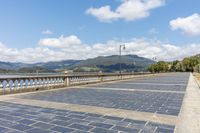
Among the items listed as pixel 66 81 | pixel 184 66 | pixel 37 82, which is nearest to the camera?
pixel 37 82

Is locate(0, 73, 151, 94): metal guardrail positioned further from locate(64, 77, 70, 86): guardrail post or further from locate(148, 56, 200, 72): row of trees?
locate(148, 56, 200, 72): row of trees

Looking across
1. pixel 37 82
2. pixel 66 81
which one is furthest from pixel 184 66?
pixel 37 82

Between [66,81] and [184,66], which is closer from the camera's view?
[66,81]

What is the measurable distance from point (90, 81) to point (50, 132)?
51.8 feet

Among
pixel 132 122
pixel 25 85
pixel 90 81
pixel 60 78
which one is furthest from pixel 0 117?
pixel 90 81

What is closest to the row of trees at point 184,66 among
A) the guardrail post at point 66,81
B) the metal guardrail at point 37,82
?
the metal guardrail at point 37,82

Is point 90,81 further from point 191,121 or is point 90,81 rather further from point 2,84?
point 191,121

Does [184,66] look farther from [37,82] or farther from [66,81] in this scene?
[37,82]

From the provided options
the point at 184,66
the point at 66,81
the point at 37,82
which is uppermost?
the point at 184,66

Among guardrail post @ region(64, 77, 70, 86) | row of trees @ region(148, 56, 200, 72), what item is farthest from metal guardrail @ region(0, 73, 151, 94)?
row of trees @ region(148, 56, 200, 72)

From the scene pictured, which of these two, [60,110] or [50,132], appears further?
[60,110]

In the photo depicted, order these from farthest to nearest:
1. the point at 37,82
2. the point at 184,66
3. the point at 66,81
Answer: the point at 184,66 < the point at 66,81 < the point at 37,82

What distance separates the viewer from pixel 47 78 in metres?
14.8

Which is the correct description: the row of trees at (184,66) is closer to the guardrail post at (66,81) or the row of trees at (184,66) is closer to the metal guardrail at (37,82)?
the metal guardrail at (37,82)
